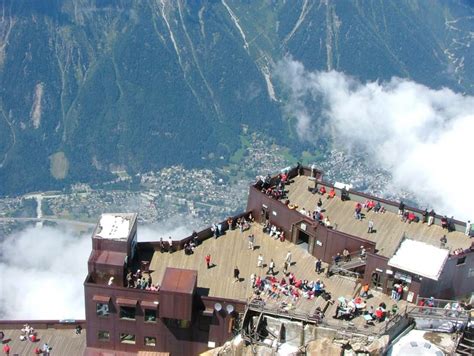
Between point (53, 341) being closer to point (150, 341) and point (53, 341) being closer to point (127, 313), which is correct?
point (127, 313)

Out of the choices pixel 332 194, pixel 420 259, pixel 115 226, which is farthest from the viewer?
pixel 332 194

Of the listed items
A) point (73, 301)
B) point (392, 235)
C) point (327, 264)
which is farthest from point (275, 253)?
point (73, 301)

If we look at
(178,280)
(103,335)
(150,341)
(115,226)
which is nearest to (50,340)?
(103,335)

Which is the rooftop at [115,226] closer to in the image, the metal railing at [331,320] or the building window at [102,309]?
the building window at [102,309]

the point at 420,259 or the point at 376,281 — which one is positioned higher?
the point at 420,259

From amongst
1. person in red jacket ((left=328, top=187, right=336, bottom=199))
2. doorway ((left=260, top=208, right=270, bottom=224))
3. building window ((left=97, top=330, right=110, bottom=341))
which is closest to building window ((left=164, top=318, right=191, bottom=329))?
building window ((left=97, top=330, right=110, bottom=341))

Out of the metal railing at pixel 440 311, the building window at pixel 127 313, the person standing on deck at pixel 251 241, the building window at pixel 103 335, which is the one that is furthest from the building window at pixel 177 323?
the metal railing at pixel 440 311

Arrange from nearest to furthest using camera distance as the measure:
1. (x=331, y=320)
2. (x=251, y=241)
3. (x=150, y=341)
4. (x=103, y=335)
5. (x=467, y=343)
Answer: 1. (x=467, y=343)
2. (x=331, y=320)
3. (x=150, y=341)
4. (x=103, y=335)
5. (x=251, y=241)
